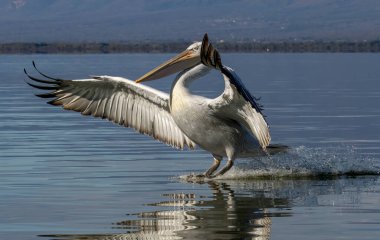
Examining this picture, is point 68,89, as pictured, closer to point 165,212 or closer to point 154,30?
point 165,212

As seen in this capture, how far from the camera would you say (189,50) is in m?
14.9

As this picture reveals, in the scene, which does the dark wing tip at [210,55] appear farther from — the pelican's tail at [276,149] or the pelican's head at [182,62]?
the pelican's tail at [276,149]

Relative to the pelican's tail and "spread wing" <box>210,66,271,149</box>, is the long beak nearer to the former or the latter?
"spread wing" <box>210,66,271,149</box>

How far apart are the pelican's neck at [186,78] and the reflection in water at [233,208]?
110cm

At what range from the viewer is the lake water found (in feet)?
35.2

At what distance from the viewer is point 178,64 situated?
1491cm

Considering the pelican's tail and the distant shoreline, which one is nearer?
the pelican's tail

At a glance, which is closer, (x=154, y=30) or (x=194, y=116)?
(x=194, y=116)

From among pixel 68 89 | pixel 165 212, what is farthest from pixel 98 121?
pixel 165 212

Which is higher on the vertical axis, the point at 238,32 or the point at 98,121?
the point at 238,32

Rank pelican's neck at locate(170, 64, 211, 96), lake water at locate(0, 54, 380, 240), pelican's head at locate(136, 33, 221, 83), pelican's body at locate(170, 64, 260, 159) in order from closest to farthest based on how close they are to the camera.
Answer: lake water at locate(0, 54, 380, 240)
pelican's body at locate(170, 64, 260, 159)
pelican's neck at locate(170, 64, 211, 96)
pelican's head at locate(136, 33, 221, 83)

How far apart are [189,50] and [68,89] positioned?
1935 mm

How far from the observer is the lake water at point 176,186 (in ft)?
35.2

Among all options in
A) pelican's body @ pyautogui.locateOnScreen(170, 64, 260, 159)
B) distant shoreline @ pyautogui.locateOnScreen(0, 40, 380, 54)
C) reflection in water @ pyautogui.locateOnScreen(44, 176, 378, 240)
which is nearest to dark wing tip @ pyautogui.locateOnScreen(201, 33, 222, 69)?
reflection in water @ pyautogui.locateOnScreen(44, 176, 378, 240)
